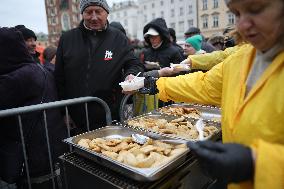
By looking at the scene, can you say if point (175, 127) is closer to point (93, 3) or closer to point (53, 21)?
point (93, 3)

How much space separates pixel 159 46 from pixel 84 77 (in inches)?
82.3

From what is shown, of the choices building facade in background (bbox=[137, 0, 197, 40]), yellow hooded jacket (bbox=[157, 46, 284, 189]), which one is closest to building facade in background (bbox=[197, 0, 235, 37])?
building facade in background (bbox=[137, 0, 197, 40])

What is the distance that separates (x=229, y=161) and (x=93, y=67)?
201 cm

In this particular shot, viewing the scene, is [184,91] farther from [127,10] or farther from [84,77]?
[127,10]

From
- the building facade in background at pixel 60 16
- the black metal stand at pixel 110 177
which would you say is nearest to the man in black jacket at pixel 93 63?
the black metal stand at pixel 110 177

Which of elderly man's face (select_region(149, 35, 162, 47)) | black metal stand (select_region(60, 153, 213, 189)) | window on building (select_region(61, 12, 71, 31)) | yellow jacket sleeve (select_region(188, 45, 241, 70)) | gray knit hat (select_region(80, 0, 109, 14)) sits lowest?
black metal stand (select_region(60, 153, 213, 189))

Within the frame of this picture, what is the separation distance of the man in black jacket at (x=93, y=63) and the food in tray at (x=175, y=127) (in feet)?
1.78

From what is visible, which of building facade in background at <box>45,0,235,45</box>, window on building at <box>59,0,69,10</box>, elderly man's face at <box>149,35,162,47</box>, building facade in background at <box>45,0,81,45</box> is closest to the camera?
elderly man's face at <box>149,35,162,47</box>

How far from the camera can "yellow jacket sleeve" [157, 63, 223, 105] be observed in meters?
1.56

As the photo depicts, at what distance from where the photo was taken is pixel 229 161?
3.01 ft

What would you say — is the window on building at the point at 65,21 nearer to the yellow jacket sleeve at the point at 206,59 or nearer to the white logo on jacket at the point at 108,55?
the yellow jacket sleeve at the point at 206,59

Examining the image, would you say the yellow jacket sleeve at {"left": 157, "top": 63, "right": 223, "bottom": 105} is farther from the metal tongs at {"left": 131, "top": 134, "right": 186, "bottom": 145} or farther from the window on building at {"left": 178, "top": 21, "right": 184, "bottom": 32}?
the window on building at {"left": 178, "top": 21, "right": 184, "bottom": 32}

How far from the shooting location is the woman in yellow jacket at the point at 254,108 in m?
0.92

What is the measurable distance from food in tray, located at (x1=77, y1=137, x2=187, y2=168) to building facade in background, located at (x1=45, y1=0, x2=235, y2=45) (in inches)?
1438
